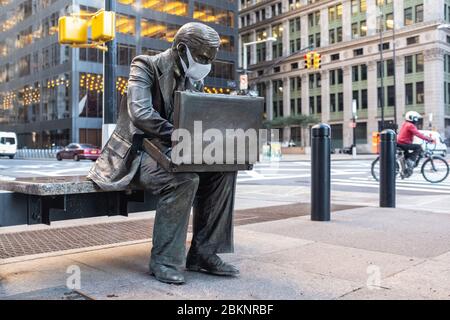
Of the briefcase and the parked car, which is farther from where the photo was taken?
the parked car

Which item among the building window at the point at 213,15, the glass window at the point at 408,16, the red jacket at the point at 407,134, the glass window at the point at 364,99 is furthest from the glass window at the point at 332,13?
the red jacket at the point at 407,134

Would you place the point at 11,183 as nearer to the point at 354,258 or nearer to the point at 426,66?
the point at 354,258

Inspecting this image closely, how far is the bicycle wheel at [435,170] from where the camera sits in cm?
1376

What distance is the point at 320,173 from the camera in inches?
268

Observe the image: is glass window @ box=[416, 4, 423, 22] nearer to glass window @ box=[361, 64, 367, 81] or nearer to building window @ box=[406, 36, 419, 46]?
building window @ box=[406, 36, 419, 46]

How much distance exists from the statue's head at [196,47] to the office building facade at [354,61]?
160 feet

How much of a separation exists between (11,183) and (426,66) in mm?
66551

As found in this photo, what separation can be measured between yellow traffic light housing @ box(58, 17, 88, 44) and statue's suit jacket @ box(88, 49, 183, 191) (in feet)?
17.7

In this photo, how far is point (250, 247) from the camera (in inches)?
193

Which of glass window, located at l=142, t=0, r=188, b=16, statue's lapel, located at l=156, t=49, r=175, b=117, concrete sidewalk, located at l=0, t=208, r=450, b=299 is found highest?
glass window, located at l=142, t=0, r=188, b=16

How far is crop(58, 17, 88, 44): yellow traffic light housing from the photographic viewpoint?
849cm

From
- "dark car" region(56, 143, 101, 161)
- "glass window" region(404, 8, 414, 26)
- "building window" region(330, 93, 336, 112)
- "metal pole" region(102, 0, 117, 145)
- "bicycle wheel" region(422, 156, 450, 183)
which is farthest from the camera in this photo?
"building window" region(330, 93, 336, 112)

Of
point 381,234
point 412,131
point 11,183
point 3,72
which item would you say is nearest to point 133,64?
point 11,183

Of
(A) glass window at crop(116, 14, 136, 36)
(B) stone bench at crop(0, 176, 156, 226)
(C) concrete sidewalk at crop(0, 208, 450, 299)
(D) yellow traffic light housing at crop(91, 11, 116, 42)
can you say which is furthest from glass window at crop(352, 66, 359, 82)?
(B) stone bench at crop(0, 176, 156, 226)
